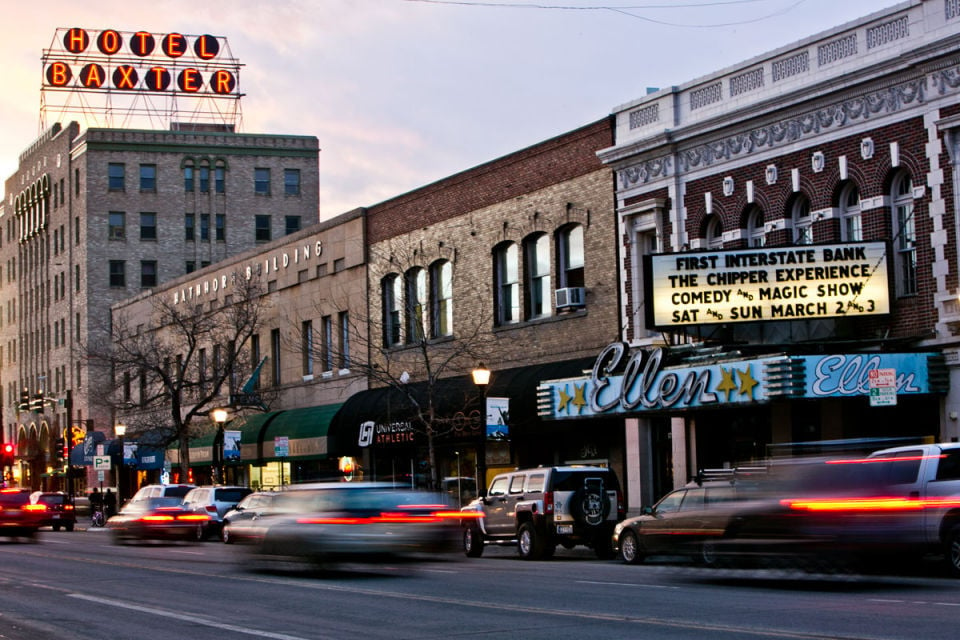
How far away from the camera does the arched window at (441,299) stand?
42406 mm

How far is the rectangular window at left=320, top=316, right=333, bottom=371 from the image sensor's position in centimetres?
4812

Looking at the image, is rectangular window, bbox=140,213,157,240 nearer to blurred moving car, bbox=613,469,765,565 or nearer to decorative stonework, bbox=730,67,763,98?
decorative stonework, bbox=730,67,763,98

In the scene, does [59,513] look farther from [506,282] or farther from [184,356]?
[506,282]

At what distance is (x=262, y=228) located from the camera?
275 ft

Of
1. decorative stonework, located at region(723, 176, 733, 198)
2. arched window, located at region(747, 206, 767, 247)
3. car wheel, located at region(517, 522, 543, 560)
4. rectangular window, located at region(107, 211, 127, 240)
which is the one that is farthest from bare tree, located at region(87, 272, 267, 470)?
arched window, located at region(747, 206, 767, 247)

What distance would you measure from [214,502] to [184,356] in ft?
71.2

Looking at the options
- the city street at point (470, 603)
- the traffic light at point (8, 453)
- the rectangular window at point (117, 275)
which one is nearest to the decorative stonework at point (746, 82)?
the city street at point (470, 603)

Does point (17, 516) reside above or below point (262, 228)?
below

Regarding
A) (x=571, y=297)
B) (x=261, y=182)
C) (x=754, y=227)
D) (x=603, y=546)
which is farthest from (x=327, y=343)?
(x=261, y=182)

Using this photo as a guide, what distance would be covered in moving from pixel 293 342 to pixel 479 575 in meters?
31.3

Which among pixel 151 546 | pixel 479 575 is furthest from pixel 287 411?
pixel 479 575

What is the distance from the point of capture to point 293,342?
51.9 meters

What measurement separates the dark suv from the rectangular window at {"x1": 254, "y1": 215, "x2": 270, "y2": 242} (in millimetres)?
56554

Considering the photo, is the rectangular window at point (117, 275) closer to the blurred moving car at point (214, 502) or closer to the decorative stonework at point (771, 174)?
the blurred moving car at point (214, 502)
